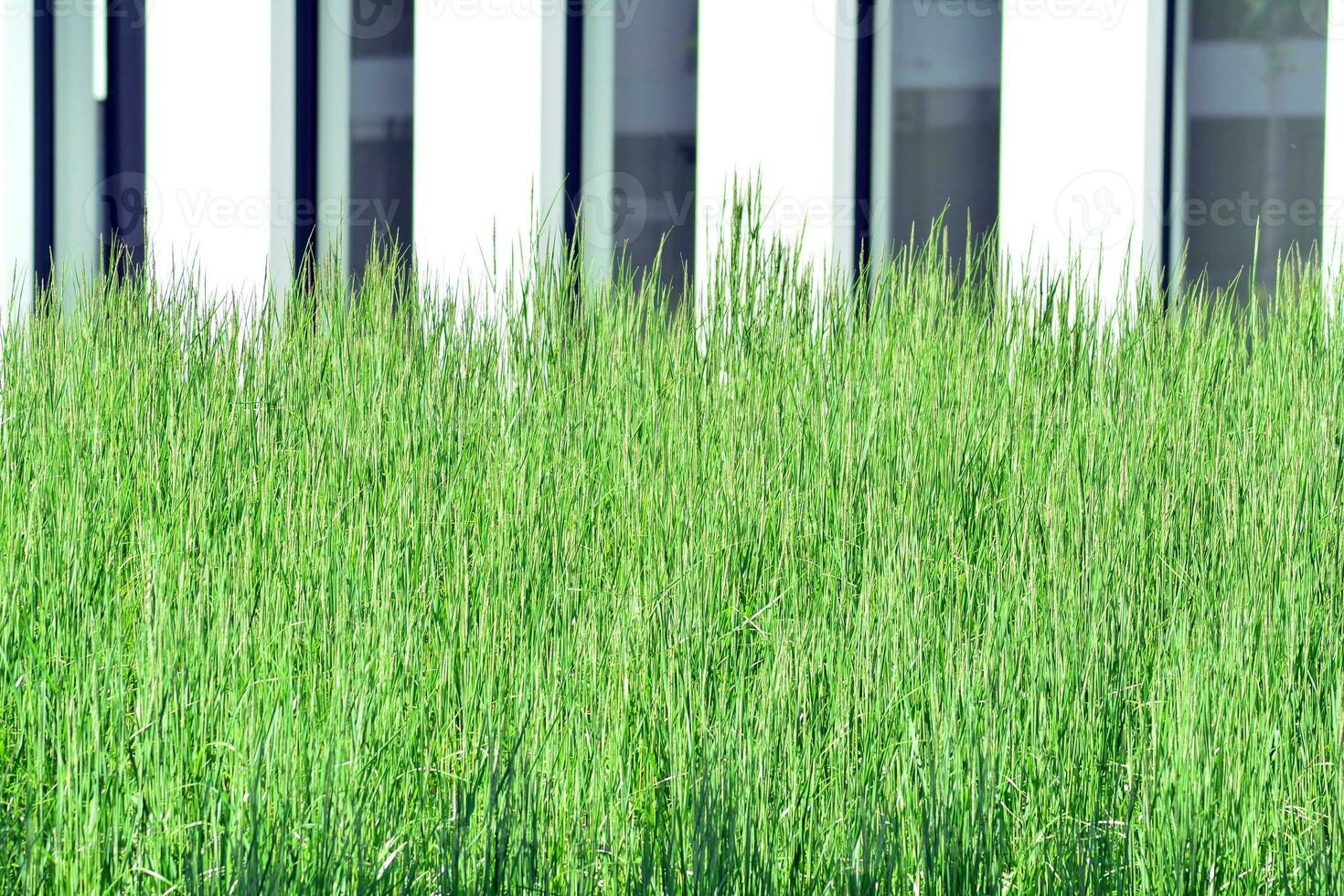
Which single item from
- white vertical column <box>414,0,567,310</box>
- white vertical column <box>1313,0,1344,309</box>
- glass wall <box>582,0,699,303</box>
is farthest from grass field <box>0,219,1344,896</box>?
glass wall <box>582,0,699,303</box>

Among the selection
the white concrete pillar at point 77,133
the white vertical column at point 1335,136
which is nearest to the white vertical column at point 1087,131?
the white vertical column at point 1335,136

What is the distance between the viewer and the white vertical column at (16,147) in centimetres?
762

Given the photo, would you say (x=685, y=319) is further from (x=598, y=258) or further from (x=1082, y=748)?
(x=1082, y=748)

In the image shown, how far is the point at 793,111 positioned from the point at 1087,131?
4.20 feet

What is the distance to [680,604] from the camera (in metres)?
2.63

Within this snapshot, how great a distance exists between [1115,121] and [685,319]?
2446 mm

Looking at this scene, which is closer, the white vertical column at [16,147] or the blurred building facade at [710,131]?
the blurred building facade at [710,131]

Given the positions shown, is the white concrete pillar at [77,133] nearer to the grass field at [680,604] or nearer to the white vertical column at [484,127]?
the white vertical column at [484,127]

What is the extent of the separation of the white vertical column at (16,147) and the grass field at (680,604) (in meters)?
3.15

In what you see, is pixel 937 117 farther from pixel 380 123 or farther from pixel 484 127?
pixel 380 123

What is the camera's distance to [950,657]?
→ 2.39 metres

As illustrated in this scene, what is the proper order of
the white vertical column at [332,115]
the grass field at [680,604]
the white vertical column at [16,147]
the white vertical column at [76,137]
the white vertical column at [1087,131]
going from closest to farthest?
the grass field at [680,604] → the white vertical column at [1087,131] → the white vertical column at [332,115] → the white vertical column at [16,147] → the white vertical column at [76,137]

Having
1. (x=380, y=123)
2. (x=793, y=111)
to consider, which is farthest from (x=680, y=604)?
(x=380, y=123)

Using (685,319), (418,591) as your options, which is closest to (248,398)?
(685,319)
